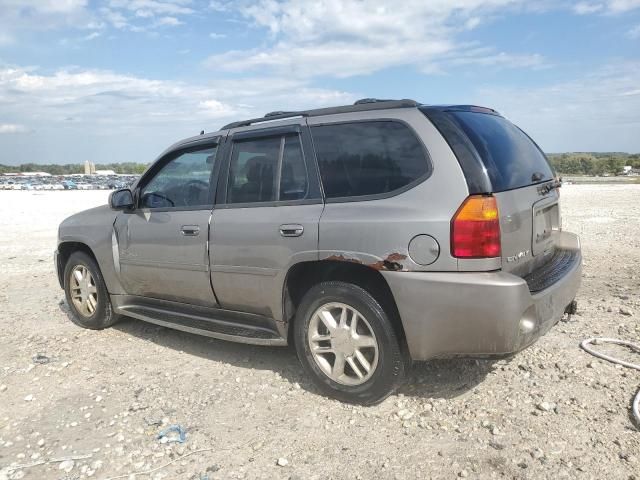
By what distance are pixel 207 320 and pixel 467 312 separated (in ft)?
7.09

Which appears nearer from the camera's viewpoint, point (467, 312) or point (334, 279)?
point (467, 312)

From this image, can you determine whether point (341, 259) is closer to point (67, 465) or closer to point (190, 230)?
point (190, 230)

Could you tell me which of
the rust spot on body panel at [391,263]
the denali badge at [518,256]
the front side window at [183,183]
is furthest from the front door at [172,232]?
the denali badge at [518,256]

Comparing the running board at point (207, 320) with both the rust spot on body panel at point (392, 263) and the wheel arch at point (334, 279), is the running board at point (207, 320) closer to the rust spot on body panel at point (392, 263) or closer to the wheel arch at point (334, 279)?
the wheel arch at point (334, 279)

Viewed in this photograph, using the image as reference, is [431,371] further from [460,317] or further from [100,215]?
[100,215]

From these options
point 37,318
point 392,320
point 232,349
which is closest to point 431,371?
point 392,320

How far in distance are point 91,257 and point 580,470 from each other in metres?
4.59

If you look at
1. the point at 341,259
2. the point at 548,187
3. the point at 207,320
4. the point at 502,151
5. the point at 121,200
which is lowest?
the point at 207,320

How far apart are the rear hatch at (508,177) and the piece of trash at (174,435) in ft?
7.12

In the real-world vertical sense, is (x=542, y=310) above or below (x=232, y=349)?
above

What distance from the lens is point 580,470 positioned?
2756 mm

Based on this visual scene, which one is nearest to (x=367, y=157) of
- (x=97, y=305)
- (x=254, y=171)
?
(x=254, y=171)

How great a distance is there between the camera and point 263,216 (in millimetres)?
3902

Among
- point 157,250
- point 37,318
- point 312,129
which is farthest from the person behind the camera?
point 37,318
